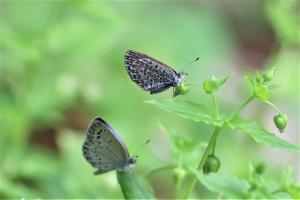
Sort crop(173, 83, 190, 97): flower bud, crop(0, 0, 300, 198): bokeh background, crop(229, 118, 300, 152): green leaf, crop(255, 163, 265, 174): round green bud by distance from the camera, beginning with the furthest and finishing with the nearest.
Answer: crop(0, 0, 300, 198): bokeh background, crop(255, 163, 265, 174): round green bud, crop(173, 83, 190, 97): flower bud, crop(229, 118, 300, 152): green leaf

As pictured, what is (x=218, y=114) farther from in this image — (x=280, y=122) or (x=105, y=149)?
(x=105, y=149)

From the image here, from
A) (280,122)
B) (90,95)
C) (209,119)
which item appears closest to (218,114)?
(209,119)

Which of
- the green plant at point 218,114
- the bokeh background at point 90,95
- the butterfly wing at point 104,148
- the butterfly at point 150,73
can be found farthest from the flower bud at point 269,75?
the bokeh background at point 90,95

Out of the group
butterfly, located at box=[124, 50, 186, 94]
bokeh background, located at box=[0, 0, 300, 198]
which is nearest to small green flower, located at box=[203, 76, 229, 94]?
butterfly, located at box=[124, 50, 186, 94]

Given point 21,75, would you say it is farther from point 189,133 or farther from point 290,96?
point 290,96

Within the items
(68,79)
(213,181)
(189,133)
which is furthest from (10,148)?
(213,181)

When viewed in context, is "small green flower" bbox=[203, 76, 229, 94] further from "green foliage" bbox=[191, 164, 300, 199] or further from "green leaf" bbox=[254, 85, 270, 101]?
"green foliage" bbox=[191, 164, 300, 199]
